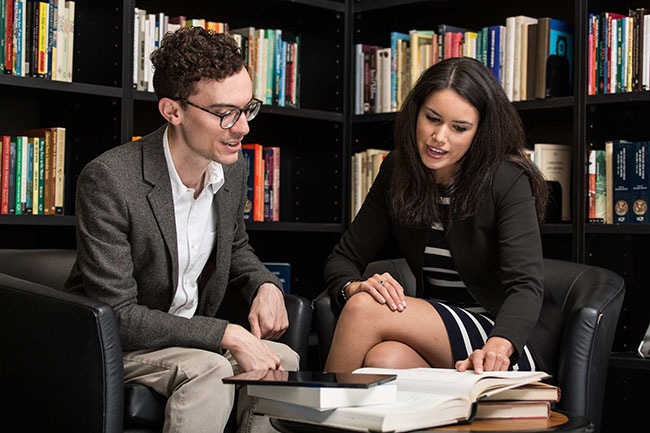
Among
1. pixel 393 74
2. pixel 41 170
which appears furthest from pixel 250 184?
pixel 41 170

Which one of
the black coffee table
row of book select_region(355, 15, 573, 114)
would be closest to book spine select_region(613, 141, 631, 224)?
row of book select_region(355, 15, 573, 114)

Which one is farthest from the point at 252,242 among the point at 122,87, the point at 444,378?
the point at 444,378

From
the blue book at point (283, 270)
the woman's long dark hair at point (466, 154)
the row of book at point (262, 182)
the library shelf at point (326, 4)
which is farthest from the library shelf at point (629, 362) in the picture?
the library shelf at point (326, 4)

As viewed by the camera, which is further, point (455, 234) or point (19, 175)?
point (19, 175)

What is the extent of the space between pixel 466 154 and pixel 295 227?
111cm

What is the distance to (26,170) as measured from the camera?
2779mm

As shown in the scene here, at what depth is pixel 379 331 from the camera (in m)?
1.96

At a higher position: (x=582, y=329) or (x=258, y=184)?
(x=258, y=184)

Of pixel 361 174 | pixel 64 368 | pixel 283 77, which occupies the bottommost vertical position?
pixel 64 368

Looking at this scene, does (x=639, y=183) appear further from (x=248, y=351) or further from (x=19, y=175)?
(x=19, y=175)

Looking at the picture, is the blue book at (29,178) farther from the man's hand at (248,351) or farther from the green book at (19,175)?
the man's hand at (248,351)

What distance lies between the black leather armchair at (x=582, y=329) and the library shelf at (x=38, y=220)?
0.91 metres

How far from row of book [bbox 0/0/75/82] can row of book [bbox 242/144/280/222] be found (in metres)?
0.75

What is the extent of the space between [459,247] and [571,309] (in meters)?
0.31
